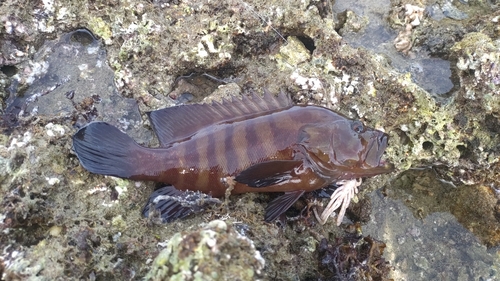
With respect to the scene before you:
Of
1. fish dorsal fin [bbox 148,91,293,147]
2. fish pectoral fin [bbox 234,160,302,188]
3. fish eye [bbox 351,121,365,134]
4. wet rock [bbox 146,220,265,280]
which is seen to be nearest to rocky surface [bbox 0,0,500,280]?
fish pectoral fin [bbox 234,160,302,188]

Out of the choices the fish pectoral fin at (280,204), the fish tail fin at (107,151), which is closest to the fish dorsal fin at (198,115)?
the fish tail fin at (107,151)

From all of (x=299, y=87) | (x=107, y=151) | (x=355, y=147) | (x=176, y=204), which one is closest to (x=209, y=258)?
(x=176, y=204)

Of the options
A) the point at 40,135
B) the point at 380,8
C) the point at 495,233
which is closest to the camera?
the point at 40,135

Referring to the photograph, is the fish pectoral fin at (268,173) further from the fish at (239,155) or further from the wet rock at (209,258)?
the wet rock at (209,258)

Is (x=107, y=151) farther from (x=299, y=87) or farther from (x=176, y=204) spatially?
(x=299, y=87)

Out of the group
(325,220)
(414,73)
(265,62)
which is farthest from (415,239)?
(265,62)

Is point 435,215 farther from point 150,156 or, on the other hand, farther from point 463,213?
point 150,156
